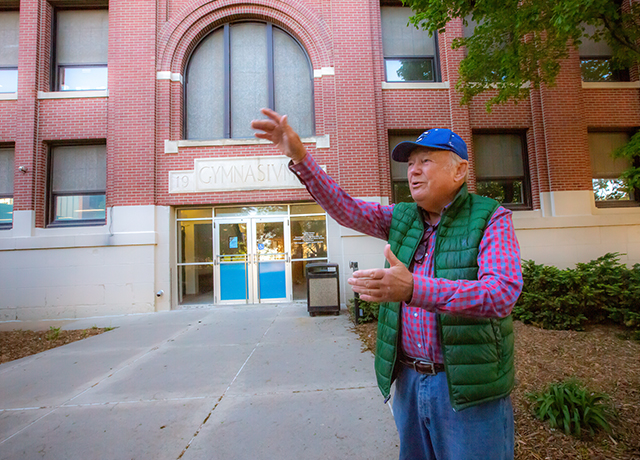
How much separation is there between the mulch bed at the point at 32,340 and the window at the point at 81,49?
21.3ft

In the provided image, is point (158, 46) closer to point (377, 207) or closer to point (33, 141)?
point (33, 141)

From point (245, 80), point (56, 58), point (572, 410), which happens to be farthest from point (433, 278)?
point (56, 58)

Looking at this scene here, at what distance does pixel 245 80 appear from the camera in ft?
29.7

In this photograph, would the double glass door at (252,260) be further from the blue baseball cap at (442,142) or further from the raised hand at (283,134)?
the blue baseball cap at (442,142)

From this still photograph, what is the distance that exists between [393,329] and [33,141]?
10686 mm

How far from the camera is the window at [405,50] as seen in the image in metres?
9.12

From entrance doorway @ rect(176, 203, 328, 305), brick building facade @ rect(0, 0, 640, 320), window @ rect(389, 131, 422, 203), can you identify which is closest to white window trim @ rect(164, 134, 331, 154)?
brick building facade @ rect(0, 0, 640, 320)

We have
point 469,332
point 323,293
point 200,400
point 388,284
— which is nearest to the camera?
point 388,284

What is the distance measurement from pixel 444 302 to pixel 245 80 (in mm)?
9506

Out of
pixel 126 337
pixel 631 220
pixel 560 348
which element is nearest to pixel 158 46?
pixel 126 337

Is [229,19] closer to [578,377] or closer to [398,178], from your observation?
[398,178]

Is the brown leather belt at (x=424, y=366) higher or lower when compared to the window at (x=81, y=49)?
lower

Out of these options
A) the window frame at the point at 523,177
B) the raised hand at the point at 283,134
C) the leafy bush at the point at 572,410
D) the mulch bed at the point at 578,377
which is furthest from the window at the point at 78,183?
the window frame at the point at 523,177

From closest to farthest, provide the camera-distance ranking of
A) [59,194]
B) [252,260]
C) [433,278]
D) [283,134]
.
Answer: [433,278] < [283,134] < [59,194] < [252,260]
